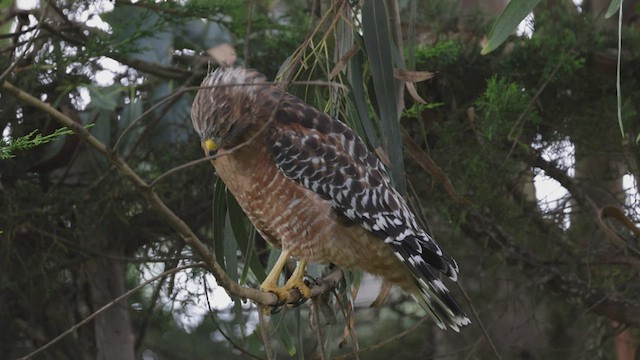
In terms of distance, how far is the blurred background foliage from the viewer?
2.56 meters

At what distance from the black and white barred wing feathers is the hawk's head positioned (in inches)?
2.8

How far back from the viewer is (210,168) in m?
2.69

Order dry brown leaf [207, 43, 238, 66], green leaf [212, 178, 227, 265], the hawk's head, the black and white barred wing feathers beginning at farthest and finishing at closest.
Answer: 1. dry brown leaf [207, 43, 238, 66]
2. green leaf [212, 178, 227, 265]
3. the black and white barred wing feathers
4. the hawk's head

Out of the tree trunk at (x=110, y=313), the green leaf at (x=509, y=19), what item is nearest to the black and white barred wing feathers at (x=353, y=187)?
the green leaf at (x=509, y=19)

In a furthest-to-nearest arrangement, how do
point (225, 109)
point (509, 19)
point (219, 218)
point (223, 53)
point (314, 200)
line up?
1. point (223, 53)
2. point (219, 218)
3. point (314, 200)
4. point (225, 109)
5. point (509, 19)

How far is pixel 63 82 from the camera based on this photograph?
2574 mm

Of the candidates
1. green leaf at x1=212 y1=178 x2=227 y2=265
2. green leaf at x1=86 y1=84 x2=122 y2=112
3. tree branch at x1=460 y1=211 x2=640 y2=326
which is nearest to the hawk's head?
green leaf at x1=212 y1=178 x2=227 y2=265

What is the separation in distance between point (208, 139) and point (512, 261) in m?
1.36

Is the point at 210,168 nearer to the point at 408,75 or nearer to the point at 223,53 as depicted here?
the point at 223,53

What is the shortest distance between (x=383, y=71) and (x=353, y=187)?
26 centimetres

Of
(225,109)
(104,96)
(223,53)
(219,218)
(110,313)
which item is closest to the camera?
(225,109)

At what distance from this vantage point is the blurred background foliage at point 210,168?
2561 mm

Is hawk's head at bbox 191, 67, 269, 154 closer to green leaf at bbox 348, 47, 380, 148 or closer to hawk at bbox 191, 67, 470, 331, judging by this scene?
hawk at bbox 191, 67, 470, 331

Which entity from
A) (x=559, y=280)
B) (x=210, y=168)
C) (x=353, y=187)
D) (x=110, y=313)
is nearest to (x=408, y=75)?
(x=353, y=187)
